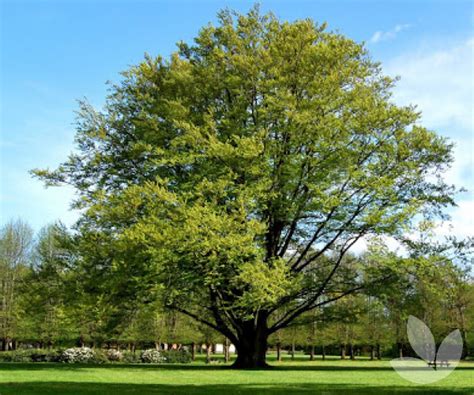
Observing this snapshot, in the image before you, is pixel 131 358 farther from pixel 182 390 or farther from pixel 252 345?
pixel 182 390

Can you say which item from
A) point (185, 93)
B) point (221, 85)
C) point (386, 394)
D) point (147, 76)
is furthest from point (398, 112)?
point (386, 394)

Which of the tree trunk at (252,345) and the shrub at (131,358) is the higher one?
the tree trunk at (252,345)

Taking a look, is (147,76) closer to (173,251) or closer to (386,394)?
(173,251)

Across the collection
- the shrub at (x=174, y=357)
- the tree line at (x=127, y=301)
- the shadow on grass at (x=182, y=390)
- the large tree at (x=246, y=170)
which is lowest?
the shrub at (x=174, y=357)

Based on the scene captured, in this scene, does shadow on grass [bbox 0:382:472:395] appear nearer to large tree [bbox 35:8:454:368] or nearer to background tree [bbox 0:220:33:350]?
large tree [bbox 35:8:454:368]

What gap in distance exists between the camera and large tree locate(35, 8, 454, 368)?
22594 millimetres

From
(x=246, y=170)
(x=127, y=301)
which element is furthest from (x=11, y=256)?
(x=246, y=170)

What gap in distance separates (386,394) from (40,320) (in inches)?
1380

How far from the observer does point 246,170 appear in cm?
2447

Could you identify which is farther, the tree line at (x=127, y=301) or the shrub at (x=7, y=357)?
the shrub at (x=7, y=357)

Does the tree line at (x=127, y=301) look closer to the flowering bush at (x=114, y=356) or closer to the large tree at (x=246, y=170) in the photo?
the large tree at (x=246, y=170)

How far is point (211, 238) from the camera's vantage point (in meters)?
21.6

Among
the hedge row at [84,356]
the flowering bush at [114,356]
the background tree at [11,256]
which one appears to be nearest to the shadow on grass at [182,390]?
the hedge row at [84,356]

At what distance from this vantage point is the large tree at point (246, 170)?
22.6 m
